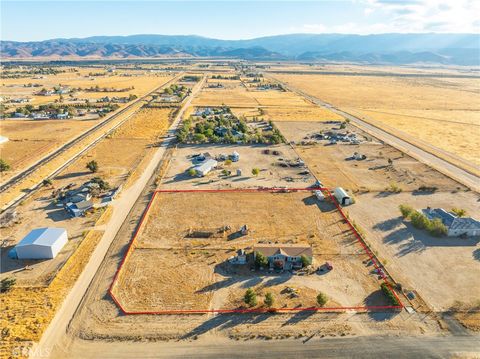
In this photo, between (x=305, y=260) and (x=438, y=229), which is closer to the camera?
(x=305, y=260)

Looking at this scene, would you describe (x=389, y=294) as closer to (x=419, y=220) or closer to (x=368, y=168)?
(x=419, y=220)

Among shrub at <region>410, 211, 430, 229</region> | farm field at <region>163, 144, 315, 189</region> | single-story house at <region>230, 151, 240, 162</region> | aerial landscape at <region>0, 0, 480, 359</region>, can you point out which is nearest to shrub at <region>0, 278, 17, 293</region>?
aerial landscape at <region>0, 0, 480, 359</region>

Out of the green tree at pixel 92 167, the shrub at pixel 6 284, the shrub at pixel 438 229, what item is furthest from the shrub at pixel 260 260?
the green tree at pixel 92 167

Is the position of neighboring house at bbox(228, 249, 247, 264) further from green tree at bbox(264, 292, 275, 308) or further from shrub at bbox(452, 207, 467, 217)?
shrub at bbox(452, 207, 467, 217)

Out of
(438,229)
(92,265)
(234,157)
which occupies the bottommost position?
(92,265)

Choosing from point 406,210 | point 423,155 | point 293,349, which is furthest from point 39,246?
point 423,155

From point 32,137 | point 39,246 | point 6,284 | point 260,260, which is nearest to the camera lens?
point 6,284
